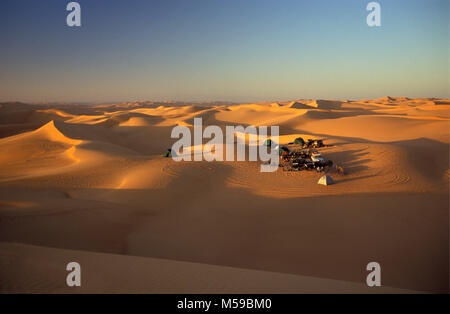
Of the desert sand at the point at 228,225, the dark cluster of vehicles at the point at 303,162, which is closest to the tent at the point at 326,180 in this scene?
the desert sand at the point at 228,225

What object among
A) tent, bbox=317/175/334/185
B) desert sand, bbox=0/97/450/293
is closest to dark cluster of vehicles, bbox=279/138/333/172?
desert sand, bbox=0/97/450/293

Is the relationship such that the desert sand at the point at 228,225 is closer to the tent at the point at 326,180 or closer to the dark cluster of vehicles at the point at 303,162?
the tent at the point at 326,180

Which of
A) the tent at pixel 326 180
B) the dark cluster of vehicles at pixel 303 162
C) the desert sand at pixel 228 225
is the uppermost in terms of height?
the dark cluster of vehicles at pixel 303 162

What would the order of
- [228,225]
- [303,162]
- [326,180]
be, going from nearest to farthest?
[228,225]
[326,180]
[303,162]

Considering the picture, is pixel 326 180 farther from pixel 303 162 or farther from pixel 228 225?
pixel 228 225

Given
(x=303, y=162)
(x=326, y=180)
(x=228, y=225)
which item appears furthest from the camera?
(x=303, y=162)

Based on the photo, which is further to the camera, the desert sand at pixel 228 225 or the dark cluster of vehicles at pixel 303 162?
the dark cluster of vehicles at pixel 303 162

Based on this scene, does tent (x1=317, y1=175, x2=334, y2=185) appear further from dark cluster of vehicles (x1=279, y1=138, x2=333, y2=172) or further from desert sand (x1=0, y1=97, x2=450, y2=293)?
dark cluster of vehicles (x1=279, y1=138, x2=333, y2=172)

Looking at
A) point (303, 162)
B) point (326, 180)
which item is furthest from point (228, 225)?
point (303, 162)
